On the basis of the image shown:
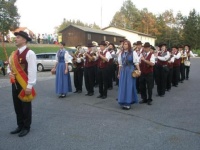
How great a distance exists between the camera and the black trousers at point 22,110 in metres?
4.91

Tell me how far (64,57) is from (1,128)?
3.67 metres

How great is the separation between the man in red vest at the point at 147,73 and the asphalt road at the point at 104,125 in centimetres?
36

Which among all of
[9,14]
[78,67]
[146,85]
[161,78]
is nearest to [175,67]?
[161,78]

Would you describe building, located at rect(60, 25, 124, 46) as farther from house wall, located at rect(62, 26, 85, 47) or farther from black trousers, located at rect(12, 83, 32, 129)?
black trousers, located at rect(12, 83, 32, 129)

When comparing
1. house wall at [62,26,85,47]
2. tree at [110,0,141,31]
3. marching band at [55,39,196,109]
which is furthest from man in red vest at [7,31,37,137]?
tree at [110,0,141,31]

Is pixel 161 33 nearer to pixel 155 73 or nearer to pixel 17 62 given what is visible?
pixel 155 73

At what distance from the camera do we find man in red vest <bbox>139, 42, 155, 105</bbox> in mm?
7609

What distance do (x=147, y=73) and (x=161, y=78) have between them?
1.58 metres

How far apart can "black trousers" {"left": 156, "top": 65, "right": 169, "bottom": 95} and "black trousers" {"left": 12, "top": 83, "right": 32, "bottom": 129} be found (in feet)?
17.3

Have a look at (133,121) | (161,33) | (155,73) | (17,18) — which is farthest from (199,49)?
(133,121)

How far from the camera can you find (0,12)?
103 ft

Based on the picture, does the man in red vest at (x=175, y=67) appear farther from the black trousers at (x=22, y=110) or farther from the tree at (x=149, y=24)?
the tree at (x=149, y=24)

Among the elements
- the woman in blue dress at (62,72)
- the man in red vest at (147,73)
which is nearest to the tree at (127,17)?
the woman in blue dress at (62,72)

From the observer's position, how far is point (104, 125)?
549cm
